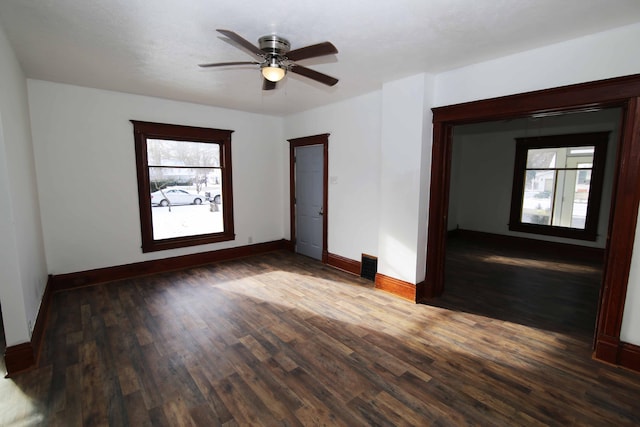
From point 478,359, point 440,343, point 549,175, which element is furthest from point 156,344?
point 549,175

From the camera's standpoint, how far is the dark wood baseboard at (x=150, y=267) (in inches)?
158

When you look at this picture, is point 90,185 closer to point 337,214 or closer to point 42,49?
point 42,49

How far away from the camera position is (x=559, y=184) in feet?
20.3

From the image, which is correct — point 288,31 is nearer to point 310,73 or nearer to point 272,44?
point 272,44

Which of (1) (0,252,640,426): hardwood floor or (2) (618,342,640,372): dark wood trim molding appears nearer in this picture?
(1) (0,252,640,426): hardwood floor

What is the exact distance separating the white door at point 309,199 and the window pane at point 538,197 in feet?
15.8

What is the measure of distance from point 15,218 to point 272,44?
8.13ft

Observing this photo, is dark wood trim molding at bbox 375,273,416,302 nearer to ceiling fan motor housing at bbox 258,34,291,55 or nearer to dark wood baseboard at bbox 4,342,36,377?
ceiling fan motor housing at bbox 258,34,291,55

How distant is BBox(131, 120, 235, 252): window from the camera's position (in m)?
4.50

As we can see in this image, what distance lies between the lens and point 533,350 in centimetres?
266

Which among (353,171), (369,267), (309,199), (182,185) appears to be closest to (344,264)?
(369,267)

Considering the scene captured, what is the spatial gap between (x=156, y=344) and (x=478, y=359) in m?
2.90

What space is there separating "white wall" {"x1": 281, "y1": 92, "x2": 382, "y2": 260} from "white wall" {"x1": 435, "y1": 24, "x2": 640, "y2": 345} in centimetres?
135

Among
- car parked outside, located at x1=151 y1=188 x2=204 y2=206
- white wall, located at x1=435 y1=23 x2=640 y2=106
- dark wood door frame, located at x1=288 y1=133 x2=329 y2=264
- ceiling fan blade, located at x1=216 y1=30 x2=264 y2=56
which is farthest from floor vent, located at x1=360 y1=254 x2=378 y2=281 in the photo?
ceiling fan blade, located at x1=216 y1=30 x2=264 y2=56
